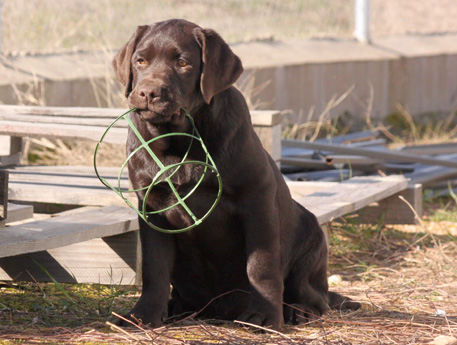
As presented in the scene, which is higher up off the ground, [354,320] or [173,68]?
[173,68]

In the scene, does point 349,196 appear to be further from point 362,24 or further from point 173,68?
point 362,24

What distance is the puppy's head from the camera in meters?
2.79

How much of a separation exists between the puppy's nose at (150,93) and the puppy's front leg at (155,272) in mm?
526

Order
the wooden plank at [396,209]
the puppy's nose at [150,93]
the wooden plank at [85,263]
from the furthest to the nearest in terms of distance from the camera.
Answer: the wooden plank at [396,209]
the wooden plank at [85,263]
the puppy's nose at [150,93]

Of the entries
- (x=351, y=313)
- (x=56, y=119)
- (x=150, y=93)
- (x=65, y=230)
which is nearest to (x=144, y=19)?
(x=56, y=119)

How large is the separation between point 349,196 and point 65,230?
198 cm

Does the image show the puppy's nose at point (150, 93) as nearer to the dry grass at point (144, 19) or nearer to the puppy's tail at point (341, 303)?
the puppy's tail at point (341, 303)

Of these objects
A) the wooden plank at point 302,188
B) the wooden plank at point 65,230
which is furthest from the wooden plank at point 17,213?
the wooden plank at point 302,188

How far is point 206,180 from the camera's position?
300cm

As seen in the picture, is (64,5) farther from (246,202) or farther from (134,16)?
(246,202)

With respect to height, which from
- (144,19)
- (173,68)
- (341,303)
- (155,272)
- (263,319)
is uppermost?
(144,19)

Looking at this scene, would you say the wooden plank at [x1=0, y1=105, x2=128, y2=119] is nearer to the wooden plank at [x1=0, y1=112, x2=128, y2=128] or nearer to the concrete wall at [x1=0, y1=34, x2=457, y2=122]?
the wooden plank at [x1=0, y1=112, x2=128, y2=128]

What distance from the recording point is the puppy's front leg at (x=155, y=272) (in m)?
3.06

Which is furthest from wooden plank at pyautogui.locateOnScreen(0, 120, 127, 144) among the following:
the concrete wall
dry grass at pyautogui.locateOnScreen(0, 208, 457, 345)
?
the concrete wall
